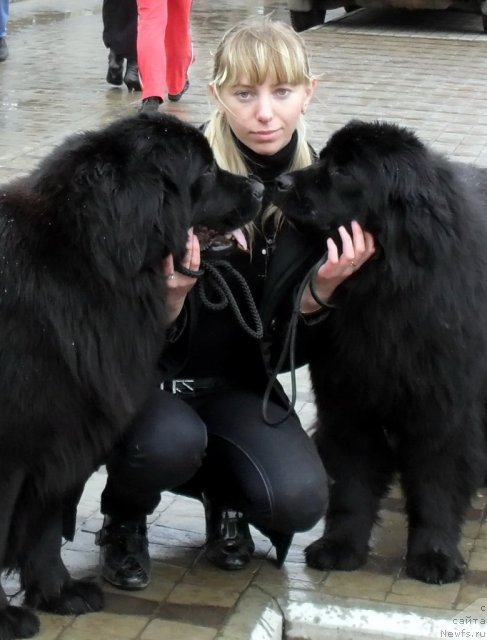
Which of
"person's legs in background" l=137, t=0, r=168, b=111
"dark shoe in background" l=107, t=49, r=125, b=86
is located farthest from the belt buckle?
"dark shoe in background" l=107, t=49, r=125, b=86

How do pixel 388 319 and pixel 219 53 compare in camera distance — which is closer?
pixel 388 319

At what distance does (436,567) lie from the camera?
3361mm

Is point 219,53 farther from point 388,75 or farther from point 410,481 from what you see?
point 388,75

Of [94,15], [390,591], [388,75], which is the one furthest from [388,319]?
[94,15]

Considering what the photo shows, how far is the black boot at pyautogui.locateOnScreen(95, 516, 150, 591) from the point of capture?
3.28 metres

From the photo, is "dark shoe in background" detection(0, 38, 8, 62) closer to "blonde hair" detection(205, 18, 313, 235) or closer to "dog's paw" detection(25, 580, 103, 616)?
"blonde hair" detection(205, 18, 313, 235)

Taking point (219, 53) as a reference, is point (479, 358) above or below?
below

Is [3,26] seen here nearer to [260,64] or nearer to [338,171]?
[260,64]

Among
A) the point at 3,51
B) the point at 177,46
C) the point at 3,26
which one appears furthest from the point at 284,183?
the point at 3,51

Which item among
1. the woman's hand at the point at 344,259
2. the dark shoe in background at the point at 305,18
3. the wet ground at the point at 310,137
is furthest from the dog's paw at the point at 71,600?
the dark shoe in background at the point at 305,18

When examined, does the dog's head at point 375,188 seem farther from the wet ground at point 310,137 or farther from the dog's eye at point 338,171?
the wet ground at point 310,137

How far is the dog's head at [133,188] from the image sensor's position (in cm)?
274

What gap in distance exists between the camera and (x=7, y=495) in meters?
2.88

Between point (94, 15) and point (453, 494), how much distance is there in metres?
11.6
